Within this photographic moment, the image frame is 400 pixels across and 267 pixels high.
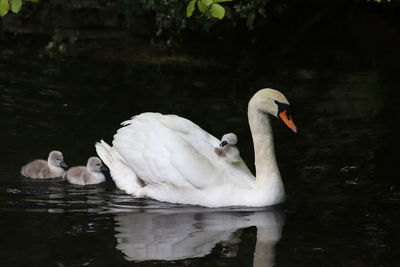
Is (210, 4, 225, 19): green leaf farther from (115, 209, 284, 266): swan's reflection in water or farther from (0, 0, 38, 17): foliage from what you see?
(115, 209, 284, 266): swan's reflection in water

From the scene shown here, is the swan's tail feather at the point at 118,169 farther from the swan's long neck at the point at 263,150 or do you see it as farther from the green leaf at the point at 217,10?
the green leaf at the point at 217,10

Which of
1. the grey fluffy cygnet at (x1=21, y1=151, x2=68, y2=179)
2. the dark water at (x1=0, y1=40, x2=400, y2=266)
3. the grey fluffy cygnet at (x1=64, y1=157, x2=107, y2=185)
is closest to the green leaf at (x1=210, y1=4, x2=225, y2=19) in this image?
the dark water at (x1=0, y1=40, x2=400, y2=266)

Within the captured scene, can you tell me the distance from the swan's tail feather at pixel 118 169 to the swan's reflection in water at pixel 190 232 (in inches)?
30.1

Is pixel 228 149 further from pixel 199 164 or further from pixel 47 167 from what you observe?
pixel 47 167

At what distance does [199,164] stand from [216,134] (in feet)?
8.92

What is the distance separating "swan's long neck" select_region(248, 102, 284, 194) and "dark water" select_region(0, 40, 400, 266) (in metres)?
0.33

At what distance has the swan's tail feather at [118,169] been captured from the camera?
32.6 ft

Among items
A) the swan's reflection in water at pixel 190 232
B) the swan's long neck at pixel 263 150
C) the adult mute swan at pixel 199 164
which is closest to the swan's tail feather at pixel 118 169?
the adult mute swan at pixel 199 164

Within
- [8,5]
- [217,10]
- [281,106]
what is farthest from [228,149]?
[8,5]

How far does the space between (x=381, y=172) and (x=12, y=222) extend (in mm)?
4239

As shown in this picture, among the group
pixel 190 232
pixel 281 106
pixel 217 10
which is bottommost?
pixel 190 232

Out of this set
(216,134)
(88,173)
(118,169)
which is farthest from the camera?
(216,134)

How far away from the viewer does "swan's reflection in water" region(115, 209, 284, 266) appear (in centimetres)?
793

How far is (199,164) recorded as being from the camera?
30.2 ft
